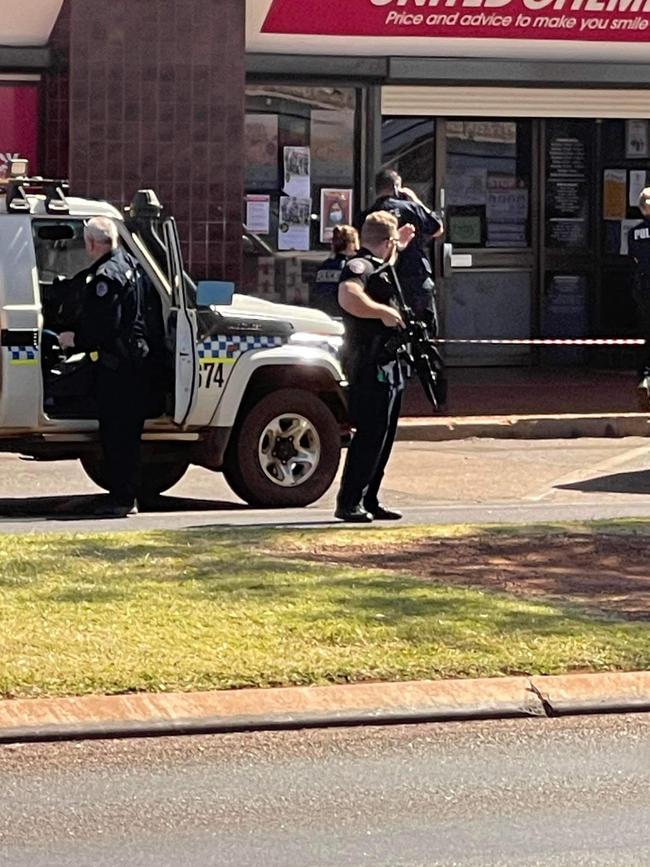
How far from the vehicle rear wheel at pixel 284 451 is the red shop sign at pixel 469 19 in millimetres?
6628

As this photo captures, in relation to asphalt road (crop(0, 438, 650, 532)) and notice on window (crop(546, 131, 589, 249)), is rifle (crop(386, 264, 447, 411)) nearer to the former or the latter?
asphalt road (crop(0, 438, 650, 532))

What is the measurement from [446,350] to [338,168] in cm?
228

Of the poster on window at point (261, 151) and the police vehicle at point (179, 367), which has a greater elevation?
the poster on window at point (261, 151)

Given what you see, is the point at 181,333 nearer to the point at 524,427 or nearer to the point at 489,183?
the point at 524,427

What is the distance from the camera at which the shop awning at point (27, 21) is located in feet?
57.4

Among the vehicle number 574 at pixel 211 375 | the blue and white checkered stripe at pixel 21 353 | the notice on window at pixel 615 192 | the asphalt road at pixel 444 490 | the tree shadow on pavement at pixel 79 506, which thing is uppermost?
the notice on window at pixel 615 192

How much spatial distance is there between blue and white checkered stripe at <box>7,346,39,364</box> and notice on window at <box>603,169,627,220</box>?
10.4 meters

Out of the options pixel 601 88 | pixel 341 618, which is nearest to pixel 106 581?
pixel 341 618

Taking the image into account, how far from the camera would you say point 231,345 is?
40.1 ft

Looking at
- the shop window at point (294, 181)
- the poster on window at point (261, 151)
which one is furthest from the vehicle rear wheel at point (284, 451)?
the poster on window at point (261, 151)

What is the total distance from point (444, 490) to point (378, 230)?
2.95 meters

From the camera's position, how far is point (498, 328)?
67.6ft

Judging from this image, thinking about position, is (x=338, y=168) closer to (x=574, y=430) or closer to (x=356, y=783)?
(x=574, y=430)

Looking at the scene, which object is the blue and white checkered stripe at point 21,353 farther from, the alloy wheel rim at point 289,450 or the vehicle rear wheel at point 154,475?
the alloy wheel rim at point 289,450
